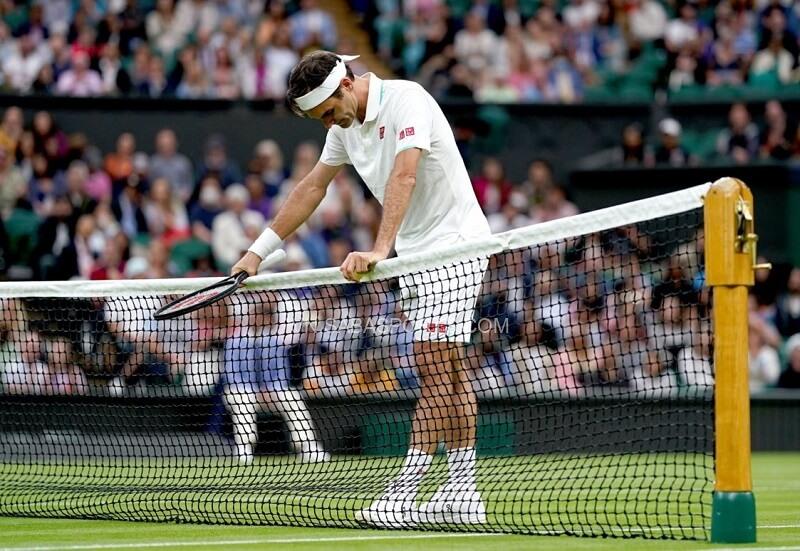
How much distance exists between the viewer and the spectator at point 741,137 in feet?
69.7

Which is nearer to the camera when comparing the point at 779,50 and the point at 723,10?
the point at 779,50

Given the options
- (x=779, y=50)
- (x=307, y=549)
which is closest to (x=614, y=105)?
(x=779, y=50)

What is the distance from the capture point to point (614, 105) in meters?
22.3

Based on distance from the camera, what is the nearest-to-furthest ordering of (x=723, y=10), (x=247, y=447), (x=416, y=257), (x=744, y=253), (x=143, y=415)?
(x=744, y=253), (x=416, y=257), (x=247, y=447), (x=143, y=415), (x=723, y=10)

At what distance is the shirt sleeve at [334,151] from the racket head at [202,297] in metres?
0.97

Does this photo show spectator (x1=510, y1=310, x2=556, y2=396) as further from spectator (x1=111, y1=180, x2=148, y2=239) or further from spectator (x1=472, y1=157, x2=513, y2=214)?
spectator (x1=111, y1=180, x2=148, y2=239)

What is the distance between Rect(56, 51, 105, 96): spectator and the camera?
66.1 feet

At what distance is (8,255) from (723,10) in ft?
42.0

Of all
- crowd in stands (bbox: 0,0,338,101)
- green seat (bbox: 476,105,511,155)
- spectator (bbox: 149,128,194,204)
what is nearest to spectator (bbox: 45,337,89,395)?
spectator (bbox: 149,128,194,204)

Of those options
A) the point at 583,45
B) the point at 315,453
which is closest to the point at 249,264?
the point at 315,453

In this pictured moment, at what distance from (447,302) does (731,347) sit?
2036 mm

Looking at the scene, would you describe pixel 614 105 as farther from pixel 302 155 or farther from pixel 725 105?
pixel 302 155

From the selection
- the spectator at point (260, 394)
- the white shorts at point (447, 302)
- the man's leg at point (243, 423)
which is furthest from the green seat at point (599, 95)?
the white shorts at point (447, 302)

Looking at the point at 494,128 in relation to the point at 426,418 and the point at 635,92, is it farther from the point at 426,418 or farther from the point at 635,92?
the point at 426,418
